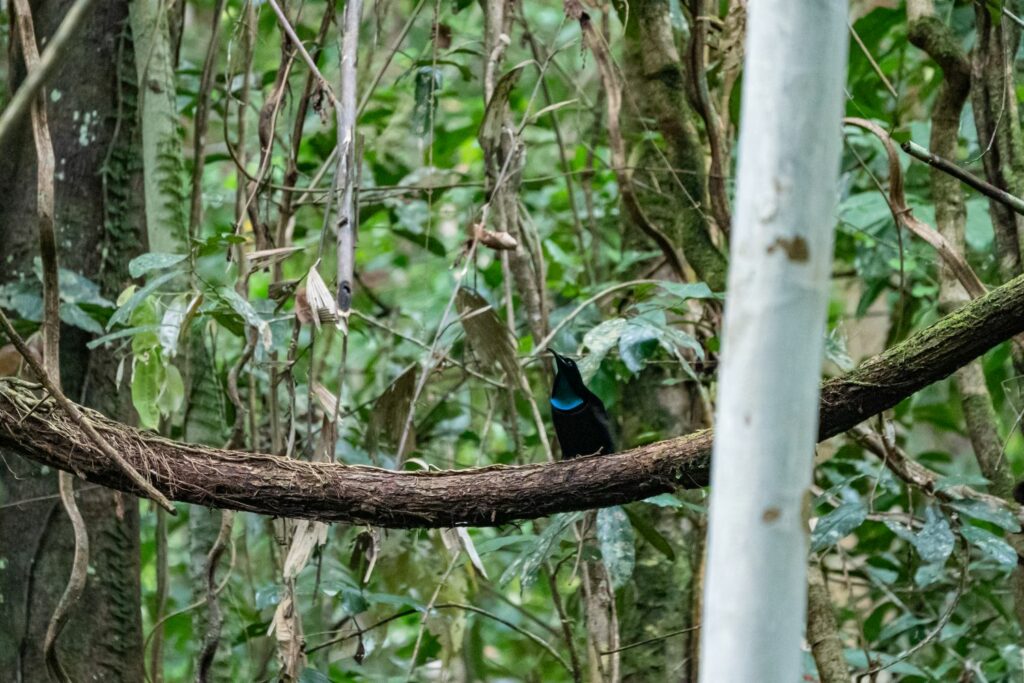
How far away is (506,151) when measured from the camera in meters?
3.36

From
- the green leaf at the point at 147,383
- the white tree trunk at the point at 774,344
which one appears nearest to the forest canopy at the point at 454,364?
the green leaf at the point at 147,383

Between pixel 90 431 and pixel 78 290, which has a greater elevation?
pixel 78 290

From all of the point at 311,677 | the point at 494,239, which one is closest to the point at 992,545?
the point at 494,239

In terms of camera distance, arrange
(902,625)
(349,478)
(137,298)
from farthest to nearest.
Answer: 1. (902,625)
2. (137,298)
3. (349,478)

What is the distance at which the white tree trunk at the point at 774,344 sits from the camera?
3.67ft

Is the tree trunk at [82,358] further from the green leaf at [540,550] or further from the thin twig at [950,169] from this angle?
the thin twig at [950,169]

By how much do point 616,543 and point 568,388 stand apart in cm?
69

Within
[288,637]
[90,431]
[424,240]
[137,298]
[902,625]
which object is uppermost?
[424,240]

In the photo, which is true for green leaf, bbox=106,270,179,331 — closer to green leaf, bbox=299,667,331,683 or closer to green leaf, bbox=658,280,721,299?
green leaf, bbox=299,667,331,683

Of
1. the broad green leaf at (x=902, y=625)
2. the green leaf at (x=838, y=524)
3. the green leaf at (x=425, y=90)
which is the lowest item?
the broad green leaf at (x=902, y=625)

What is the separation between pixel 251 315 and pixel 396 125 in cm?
289

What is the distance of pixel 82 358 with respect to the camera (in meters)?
3.21

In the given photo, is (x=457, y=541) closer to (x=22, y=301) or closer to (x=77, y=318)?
(x=77, y=318)

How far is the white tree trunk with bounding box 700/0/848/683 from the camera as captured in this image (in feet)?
3.67
